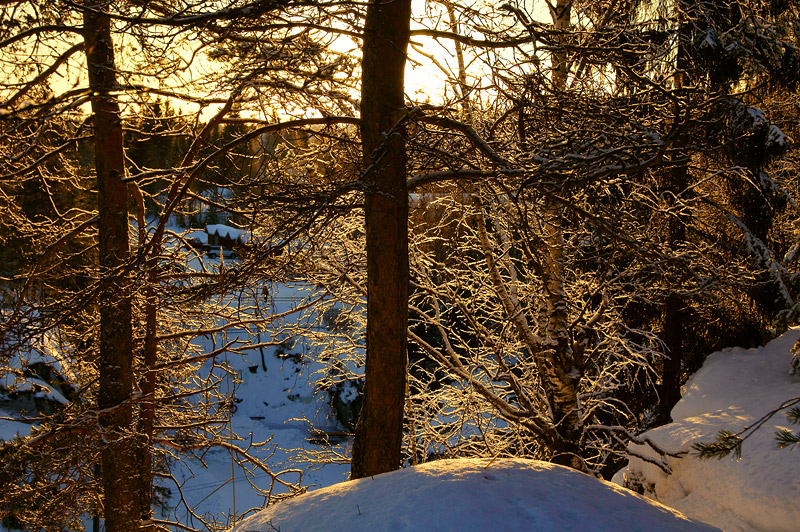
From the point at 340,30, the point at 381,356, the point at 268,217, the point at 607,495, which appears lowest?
the point at 607,495

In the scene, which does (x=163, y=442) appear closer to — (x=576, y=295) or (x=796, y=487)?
(x=576, y=295)

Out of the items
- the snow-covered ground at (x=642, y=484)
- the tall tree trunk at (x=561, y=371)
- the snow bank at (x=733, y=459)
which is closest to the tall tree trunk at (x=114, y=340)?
the snow-covered ground at (x=642, y=484)

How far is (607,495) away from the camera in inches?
124

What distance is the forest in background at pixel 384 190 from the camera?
415 centimetres

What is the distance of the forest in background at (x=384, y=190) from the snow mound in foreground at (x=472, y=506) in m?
1.17

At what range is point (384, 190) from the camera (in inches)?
165

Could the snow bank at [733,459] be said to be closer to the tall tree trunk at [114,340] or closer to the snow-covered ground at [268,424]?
the tall tree trunk at [114,340]

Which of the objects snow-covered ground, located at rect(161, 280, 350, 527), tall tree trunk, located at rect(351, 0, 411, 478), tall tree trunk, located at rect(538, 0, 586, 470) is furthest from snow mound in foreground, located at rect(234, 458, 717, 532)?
snow-covered ground, located at rect(161, 280, 350, 527)

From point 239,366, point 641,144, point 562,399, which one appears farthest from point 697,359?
point 239,366

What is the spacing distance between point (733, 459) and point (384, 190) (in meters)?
3.51

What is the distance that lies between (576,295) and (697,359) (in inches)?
130

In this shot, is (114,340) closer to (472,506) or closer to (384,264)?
(384,264)

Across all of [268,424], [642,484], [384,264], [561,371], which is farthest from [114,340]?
[268,424]

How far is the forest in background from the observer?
13.6 feet
